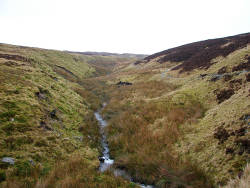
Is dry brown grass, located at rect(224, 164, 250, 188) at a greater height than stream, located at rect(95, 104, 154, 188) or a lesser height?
greater

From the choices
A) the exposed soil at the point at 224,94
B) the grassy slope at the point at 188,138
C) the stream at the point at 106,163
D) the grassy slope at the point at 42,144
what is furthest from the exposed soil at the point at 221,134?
the grassy slope at the point at 42,144

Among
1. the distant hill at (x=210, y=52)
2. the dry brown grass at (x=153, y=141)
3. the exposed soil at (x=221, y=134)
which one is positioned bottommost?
the dry brown grass at (x=153, y=141)

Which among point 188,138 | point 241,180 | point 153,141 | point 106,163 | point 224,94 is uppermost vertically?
point 224,94

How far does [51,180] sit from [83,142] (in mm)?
4934

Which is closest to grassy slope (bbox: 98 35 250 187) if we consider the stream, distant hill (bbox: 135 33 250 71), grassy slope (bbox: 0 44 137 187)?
the stream

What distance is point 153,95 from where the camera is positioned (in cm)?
2248

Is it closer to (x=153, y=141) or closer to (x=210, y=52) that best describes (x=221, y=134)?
(x=153, y=141)

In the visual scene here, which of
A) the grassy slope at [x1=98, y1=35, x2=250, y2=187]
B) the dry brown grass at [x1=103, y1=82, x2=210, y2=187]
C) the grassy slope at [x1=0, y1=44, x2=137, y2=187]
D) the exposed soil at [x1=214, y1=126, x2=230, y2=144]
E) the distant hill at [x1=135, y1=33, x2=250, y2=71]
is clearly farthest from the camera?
the distant hill at [x1=135, y1=33, x2=250, y2=71]

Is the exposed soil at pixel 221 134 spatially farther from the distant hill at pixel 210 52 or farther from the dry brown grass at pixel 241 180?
the distant hill at pixel 210 52

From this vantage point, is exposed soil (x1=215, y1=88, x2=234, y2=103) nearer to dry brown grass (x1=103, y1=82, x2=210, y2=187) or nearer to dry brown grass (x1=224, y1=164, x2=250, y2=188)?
dry brown grass (x1=103, y1=82, x2=210, y2=187)

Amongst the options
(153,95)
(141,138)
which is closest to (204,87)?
(153,95)

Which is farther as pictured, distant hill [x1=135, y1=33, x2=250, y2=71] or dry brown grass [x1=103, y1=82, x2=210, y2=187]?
distant hill [x1=135, y1=33, x2=250, y2=71]

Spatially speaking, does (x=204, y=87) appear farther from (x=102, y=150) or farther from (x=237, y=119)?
(x=102, y=150)

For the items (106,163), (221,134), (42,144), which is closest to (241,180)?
(221,134)
